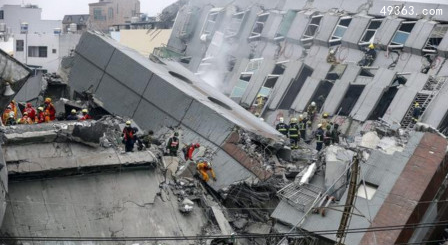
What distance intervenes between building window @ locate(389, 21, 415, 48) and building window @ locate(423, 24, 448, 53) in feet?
4.73

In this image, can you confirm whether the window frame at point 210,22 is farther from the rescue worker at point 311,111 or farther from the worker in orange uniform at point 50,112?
the worker in orange uniform at point 50,112

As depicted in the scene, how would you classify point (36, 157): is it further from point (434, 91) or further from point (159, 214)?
point (434, 91)

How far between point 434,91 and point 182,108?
11.9m

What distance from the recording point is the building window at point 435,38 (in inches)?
1304

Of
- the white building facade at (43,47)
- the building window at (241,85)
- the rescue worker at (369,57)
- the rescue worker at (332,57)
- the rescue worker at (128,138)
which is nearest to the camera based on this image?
the rescue worker at (128,138)

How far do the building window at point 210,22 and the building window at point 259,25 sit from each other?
394 cm

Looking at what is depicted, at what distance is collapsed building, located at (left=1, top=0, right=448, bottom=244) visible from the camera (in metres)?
18.5

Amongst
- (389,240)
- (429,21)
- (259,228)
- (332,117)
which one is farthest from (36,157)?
(429,21)

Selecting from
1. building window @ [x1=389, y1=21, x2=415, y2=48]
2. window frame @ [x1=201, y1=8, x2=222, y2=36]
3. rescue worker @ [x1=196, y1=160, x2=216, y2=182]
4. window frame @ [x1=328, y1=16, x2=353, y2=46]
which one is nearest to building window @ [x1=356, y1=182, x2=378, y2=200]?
rescue worker @ [x1=196, y1=160, x2=216, y2=182]

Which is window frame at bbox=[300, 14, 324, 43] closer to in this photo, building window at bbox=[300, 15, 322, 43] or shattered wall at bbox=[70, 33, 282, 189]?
building window at bbox=[300, 15, 322, 43]

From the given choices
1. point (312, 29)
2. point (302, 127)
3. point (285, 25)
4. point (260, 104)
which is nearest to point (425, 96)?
point (302, 127)

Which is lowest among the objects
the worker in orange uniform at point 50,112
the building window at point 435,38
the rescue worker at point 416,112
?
the worker in orange uniform at point 50,112

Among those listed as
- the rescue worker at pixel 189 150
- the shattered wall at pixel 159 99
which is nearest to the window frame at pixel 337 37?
the shattered wall at pixel 159 99

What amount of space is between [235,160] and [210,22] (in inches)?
979
